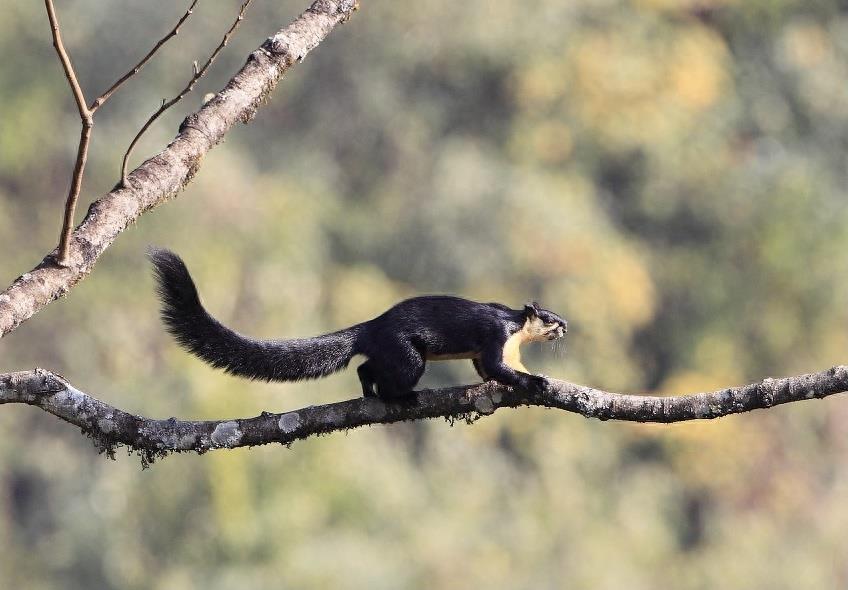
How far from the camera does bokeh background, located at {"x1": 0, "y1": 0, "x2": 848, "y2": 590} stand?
2116 cm

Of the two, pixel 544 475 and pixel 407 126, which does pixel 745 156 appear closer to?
pixel 407 126

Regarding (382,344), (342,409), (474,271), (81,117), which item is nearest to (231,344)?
(382,344)

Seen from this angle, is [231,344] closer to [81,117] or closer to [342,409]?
[342,409]

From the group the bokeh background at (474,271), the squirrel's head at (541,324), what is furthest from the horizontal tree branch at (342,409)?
the bokeh background at (474,271)

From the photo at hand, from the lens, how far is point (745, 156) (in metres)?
34.8

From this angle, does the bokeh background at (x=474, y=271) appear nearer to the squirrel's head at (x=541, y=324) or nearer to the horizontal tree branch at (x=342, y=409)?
the squirrel's head at (x=541, y=324)

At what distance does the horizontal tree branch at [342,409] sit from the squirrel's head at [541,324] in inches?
33.2

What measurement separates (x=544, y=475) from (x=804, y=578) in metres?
4.88

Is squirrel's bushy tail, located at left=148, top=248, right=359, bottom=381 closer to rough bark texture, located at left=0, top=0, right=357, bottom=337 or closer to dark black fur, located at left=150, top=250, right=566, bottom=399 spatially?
dark black fur, located at left=150, top=250, right=566, bottom=399

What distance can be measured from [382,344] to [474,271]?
24182 mm

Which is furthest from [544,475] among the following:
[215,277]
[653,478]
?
[215,277]

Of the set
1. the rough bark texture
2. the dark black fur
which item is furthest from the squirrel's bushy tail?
the rough bark texture

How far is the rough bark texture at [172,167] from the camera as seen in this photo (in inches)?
144

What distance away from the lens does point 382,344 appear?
469 cm
